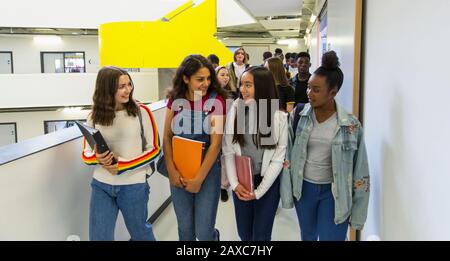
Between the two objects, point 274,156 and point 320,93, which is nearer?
point 320,93

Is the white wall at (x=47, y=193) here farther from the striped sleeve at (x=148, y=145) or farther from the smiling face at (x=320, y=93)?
the smiling face at (x=320, y=93)

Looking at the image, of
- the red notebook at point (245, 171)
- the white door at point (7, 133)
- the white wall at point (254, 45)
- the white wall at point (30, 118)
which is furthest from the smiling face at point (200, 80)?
the white wall at point (254, 45)

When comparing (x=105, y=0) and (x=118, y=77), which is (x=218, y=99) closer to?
(x=118, y=77)

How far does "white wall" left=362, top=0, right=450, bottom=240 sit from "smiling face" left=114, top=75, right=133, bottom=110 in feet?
4.52

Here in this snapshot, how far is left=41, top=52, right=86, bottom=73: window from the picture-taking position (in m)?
13.9

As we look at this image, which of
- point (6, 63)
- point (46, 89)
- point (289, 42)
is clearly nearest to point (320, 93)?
point (46, 89)

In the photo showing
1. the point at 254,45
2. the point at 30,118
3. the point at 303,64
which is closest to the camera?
the point at 303,64

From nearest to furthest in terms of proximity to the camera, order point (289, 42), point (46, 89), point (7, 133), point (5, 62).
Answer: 1. point (46, 89)
2. point (7, 133)
3. point (5, 62)
4. point (289, 42)

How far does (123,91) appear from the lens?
80.9 inches

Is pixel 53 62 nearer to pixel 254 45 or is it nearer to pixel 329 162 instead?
pixel 254 45

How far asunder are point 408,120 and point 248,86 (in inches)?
30.3

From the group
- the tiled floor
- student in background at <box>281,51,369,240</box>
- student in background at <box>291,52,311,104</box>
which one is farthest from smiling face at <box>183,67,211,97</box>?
student in background at <box>291,52,311,104</box>

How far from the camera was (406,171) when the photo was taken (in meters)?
1.64
